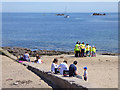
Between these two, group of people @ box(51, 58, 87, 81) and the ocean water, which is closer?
group of people @ box(51, 58, 87, 81)

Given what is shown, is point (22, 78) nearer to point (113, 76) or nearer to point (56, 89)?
point (56, 89)

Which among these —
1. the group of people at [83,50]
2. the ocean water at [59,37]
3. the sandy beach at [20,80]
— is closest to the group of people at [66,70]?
the sandy beach at [20,80]

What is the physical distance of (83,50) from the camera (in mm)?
23578

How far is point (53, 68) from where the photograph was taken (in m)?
14.1

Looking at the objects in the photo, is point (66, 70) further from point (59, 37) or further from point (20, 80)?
point (59, 37)

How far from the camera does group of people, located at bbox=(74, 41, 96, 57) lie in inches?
925

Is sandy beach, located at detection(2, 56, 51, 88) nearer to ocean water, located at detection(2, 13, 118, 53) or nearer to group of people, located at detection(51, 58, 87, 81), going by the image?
group of people, located at detection(51, 58, 87, 81)

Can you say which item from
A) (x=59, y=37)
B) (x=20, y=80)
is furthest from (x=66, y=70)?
(x=59, y=37)

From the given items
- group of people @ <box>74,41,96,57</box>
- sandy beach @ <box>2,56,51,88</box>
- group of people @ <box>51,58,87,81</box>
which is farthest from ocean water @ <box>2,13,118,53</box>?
group of people @ <box>51,58,87,81</box>

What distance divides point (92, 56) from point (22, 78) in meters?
11.6

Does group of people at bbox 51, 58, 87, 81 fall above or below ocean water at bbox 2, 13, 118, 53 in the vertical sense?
below

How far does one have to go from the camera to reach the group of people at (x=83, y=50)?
77.0 feet

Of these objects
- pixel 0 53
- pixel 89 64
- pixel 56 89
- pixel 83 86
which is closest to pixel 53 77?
pixel 56 89

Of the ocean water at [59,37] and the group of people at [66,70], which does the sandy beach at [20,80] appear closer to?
the group of people at [66,70]
